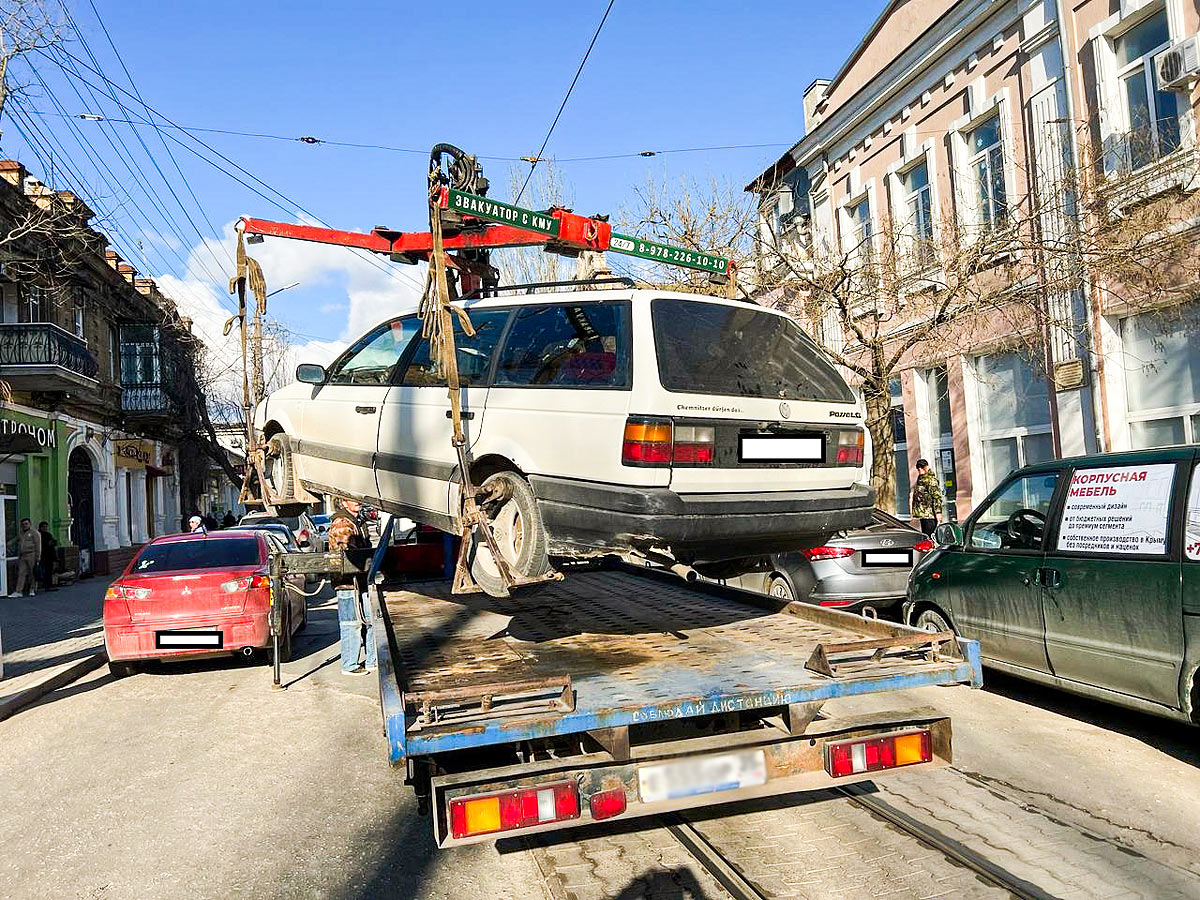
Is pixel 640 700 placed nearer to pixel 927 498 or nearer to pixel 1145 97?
pixel 1145 97

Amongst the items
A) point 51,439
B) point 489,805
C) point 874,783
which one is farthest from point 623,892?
point 51,439

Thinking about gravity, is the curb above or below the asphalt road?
above

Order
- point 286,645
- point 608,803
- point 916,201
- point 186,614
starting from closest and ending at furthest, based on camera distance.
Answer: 1. point 608,803
2. point 186,614
3. point 286,645
4. point 916,201

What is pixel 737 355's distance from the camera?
463 centimetres

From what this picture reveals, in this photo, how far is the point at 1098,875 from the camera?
3.73 m

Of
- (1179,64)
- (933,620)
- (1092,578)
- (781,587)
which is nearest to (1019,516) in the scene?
(1092,578)

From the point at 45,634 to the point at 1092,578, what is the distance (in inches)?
507

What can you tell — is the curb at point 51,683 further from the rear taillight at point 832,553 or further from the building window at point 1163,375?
the building window at point 1163,375

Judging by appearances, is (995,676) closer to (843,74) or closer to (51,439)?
(843,74)

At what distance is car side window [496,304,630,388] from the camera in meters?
4.40

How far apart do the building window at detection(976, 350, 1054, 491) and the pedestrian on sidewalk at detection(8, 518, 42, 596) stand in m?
18.2

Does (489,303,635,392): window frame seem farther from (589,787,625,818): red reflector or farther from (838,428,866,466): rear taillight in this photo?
(589,787,625,818): red reflector

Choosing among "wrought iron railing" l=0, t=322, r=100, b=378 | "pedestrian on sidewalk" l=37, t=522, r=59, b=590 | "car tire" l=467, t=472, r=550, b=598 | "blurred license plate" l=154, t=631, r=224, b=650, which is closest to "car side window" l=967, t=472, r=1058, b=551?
"car tire" l=467, t=472, r=550, b=598

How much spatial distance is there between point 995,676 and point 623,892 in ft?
16.7
